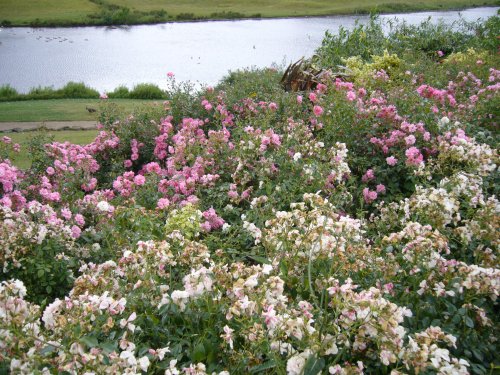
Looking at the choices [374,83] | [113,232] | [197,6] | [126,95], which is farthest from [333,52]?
[197,6]

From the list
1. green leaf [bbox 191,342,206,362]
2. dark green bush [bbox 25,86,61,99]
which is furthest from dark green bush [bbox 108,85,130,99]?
green leaf [bbox 191,342,206,362]

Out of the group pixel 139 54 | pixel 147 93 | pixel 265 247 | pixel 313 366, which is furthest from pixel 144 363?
pixel 139 54

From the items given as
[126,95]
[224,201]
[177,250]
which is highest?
[177,250]

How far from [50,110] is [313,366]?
7002 mm

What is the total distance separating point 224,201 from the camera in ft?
9.51

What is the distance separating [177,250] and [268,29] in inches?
574

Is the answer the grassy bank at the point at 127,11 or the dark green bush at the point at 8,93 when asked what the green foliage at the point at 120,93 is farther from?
the grassy bank at the point at 127,11

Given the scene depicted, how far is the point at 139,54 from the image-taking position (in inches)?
444

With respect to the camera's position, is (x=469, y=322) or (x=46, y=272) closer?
(x=469, y=322)

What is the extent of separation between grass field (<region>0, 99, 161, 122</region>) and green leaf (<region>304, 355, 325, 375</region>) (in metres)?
5.43

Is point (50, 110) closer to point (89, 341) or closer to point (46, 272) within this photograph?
point (46, 272)

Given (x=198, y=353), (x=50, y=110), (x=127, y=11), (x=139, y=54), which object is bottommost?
(x=50, y=110)

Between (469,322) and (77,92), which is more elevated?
(469,322)

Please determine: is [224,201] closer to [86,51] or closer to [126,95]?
[126,95]
